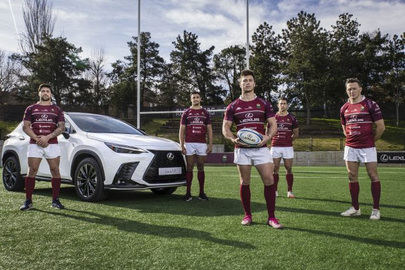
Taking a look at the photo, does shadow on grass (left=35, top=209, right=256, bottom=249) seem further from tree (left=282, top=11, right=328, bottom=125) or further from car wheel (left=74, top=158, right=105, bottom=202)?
tree (left=282, top=11, right=328, bottom=125)

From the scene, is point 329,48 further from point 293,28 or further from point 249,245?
point 249,245

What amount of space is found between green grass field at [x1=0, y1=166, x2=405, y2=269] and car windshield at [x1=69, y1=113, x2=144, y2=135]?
53.3 inches

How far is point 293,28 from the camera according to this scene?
138ft

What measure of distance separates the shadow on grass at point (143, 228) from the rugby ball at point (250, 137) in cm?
116

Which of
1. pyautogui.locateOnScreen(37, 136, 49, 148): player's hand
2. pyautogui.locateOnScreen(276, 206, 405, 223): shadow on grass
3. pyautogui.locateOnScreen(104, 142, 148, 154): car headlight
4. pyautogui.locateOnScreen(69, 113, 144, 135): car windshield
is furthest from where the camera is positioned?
pyautogui.locateOnScreen(69, 113, 144, 135): car windshield

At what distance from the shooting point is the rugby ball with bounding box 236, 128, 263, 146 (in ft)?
14.0

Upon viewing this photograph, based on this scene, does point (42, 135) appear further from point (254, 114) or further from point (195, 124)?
point (254, 114)

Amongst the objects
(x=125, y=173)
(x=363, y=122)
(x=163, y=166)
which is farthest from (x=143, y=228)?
(x=363, y=122)

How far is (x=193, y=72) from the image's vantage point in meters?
46.8

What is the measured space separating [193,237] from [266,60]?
134 ft

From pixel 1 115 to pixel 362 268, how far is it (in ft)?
150

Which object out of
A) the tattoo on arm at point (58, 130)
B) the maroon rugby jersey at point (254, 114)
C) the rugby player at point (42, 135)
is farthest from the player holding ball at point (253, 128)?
the rugby player at point (42, 135)

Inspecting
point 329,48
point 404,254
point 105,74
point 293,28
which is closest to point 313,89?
point 329,48

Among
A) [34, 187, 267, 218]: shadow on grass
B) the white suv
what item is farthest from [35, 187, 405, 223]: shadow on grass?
the white suv
